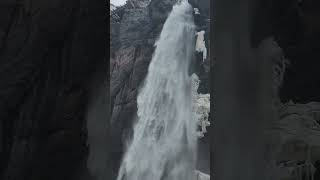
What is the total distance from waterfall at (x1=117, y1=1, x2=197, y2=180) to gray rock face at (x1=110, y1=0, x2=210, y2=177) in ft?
1.72

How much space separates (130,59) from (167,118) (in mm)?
4638

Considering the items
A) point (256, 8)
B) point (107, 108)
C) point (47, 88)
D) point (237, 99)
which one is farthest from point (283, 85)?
point (47, 88)

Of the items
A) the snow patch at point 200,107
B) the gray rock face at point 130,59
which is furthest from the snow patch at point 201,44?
the snow patch at point 200,107

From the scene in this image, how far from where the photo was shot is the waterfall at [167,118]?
88.1 ft

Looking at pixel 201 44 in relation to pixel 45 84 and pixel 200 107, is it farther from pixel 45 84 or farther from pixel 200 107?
pixel 45 84

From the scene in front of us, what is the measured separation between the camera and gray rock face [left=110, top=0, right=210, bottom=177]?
27609 mm

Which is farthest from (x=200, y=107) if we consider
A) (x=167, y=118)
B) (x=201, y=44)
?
(x=201, y=44)

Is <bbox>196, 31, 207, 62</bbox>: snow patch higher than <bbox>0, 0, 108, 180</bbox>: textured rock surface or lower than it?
higher

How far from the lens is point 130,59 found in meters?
29.6

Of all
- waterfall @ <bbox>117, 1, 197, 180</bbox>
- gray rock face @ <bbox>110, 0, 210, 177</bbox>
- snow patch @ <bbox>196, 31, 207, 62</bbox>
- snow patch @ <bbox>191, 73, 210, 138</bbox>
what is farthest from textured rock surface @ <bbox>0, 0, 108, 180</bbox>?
snow patch @ <bbox>196, 31, 207, 62</bbox>

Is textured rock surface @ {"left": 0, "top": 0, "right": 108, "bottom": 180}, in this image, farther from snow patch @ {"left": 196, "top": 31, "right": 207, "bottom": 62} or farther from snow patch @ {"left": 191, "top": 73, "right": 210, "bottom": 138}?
snow patch @ {"left": 196, "top": 31, "right": 207, "bottom": 62}

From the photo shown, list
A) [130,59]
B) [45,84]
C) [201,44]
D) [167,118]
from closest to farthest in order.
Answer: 1. [45,84]
2. [167,118]
3. [130,59]
4. [201,44]

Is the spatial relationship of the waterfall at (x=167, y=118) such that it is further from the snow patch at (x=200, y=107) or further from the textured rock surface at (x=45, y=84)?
the textured rock surface at (x=45, y=84)

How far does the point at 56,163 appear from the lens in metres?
6.14
